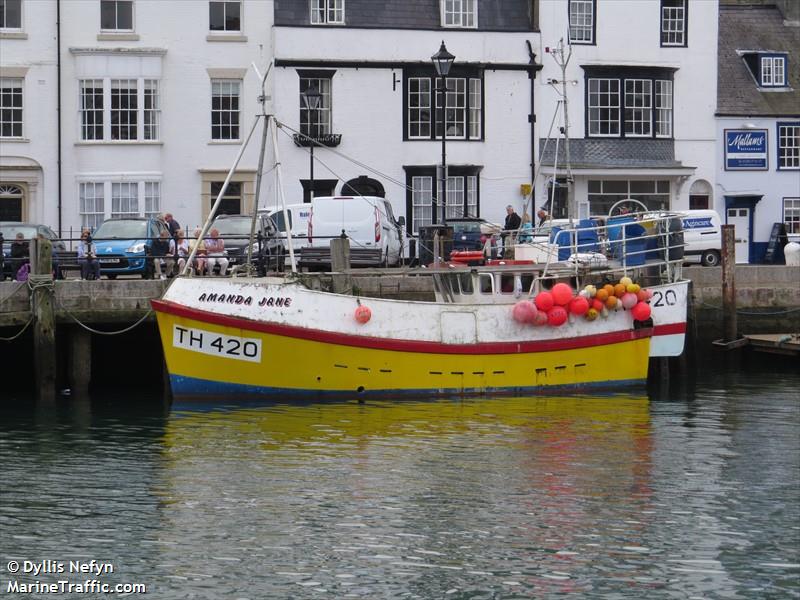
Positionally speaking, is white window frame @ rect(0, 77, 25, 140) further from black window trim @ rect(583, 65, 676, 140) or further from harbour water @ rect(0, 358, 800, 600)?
harbour water @ rect(0, 358, 800, 600)

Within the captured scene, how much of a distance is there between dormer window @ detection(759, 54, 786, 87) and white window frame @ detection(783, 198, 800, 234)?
12.5 ft

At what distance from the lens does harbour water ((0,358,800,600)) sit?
15.6m

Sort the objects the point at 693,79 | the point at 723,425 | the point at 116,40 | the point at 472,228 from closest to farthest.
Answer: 1. the point at 723,425
2. the point at 472,228
3. the point at 116,40
4. the point at 693,79

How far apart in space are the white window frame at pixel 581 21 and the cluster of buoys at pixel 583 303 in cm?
1812

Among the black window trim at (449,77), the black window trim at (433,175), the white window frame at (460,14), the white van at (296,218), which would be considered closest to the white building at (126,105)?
the black window trim at (449,77)

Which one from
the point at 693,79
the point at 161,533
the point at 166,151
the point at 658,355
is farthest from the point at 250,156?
the point at 161,533

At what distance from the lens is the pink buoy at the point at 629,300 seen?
1067 inches

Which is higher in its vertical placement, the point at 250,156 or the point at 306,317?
the point at 250,156

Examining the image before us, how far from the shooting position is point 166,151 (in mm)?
42031

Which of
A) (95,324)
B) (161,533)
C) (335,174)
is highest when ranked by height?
(335,174)

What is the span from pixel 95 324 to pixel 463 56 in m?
18.5

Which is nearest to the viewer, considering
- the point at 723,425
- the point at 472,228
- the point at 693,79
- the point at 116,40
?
the point at 723,425

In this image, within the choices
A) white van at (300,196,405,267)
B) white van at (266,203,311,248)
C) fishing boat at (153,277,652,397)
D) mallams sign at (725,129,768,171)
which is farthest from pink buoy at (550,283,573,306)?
mallams sign at (725,129,768,171)

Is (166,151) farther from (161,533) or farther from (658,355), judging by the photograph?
(161,533)
